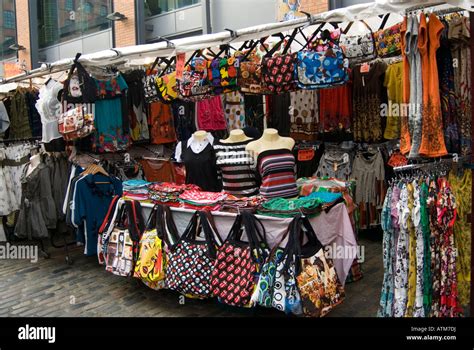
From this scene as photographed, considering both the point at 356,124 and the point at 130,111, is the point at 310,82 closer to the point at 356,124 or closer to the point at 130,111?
the point at 356,124

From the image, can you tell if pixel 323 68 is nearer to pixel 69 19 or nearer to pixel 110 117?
pixel 110 117

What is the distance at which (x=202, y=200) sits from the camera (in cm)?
449

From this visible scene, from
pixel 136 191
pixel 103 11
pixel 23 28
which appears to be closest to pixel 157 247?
pixel 136 191

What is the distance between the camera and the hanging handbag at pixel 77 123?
18.5ft

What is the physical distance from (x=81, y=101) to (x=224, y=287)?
3065 mm

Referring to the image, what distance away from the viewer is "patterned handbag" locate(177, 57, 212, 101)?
518 cm

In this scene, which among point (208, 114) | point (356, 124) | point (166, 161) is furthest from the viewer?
point (166, 161)

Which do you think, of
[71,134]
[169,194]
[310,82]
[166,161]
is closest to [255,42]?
[310,82]

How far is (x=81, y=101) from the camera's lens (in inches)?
222

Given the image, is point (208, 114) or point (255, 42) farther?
point (208, 114)

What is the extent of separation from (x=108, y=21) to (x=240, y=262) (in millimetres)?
11165

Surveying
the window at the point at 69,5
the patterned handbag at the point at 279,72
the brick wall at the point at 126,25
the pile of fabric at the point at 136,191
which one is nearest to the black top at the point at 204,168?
the pile of fabric at the point at 136,191

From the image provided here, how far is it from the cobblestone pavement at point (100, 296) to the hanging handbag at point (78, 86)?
2.24m

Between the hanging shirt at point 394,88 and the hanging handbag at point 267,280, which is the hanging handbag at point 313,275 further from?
the hanging shirt at point 394,88
